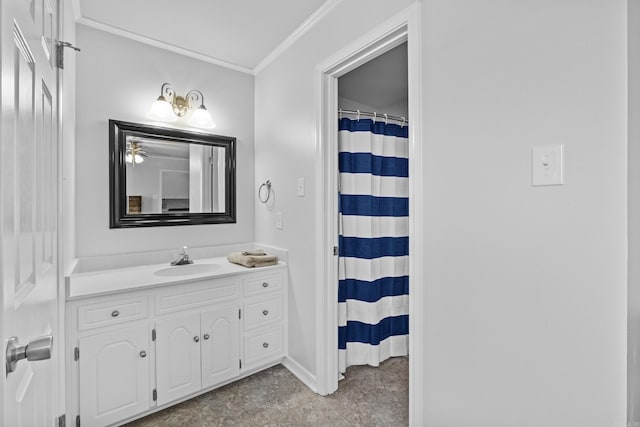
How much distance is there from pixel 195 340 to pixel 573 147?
2095 mm

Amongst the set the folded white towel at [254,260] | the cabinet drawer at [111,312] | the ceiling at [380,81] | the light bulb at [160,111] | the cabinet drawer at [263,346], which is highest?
the ceiling at [380,81]

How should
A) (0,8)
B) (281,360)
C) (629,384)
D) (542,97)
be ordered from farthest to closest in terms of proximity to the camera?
(281,360) < (542,97) < (629,384) < (0,8)

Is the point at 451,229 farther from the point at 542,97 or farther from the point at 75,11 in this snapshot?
the point at 75,11

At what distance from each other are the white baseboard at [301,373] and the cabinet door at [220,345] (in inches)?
→ 15.4

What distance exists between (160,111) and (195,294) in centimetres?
134

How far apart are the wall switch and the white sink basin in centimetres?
202

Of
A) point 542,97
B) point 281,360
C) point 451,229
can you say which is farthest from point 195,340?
point 542,97

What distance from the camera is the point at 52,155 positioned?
1154 mm

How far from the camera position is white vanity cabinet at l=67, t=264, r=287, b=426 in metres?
1.60

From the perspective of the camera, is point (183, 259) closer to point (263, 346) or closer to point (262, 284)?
point (262, 284)

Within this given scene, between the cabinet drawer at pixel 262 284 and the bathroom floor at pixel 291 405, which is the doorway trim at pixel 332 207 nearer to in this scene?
the bathroom floor at pixel 291 405

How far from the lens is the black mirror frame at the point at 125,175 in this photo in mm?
2146

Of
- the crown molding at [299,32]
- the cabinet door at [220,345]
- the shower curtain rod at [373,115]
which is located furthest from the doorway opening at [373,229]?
the cabinet door at [220,345]

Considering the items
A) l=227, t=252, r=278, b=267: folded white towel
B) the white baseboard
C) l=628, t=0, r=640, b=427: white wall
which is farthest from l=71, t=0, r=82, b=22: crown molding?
the white baseboard
